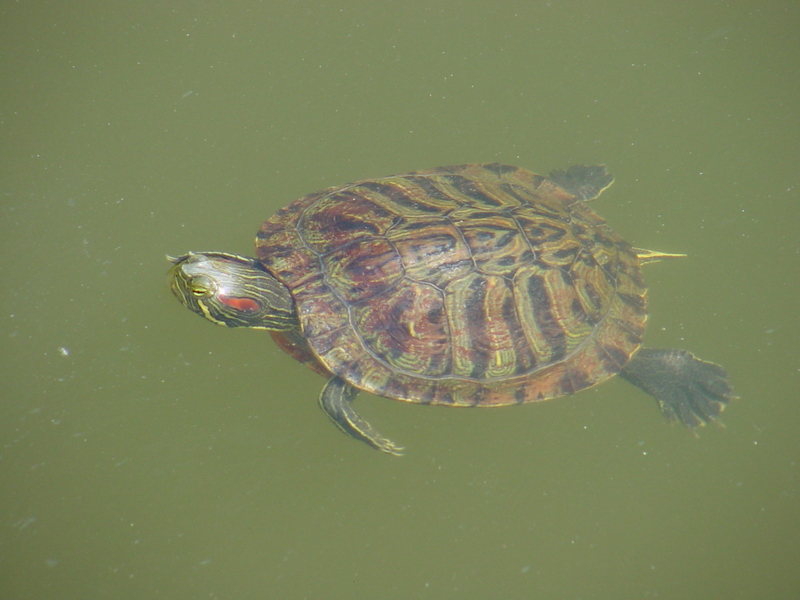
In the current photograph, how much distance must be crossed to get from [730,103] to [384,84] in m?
3.95

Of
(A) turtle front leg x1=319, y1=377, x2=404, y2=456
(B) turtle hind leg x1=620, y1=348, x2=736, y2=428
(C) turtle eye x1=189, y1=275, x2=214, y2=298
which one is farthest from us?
(B) turtle hind leg x1=620, y1=348, x2=736, y2=428

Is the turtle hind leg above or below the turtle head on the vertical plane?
below

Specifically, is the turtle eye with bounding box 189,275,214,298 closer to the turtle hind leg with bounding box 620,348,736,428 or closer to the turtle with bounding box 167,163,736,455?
the turtle with bounding box 167,163,736,455

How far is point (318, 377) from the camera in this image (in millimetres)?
4230

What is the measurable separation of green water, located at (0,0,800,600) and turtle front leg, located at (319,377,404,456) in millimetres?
502

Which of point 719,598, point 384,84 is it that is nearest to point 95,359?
point 384,84

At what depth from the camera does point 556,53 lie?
6070 mm

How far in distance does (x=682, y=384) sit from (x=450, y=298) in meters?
2.28

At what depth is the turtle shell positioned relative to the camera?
3348mm

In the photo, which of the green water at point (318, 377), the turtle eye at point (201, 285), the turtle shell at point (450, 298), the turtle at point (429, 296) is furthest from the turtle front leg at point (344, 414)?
the turtle eye at point (201, 285)

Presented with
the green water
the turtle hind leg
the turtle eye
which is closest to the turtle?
the turtle eye

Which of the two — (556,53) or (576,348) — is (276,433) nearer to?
(576,348)

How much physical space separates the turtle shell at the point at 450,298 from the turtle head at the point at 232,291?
0.13 metres

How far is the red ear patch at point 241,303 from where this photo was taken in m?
3.44
